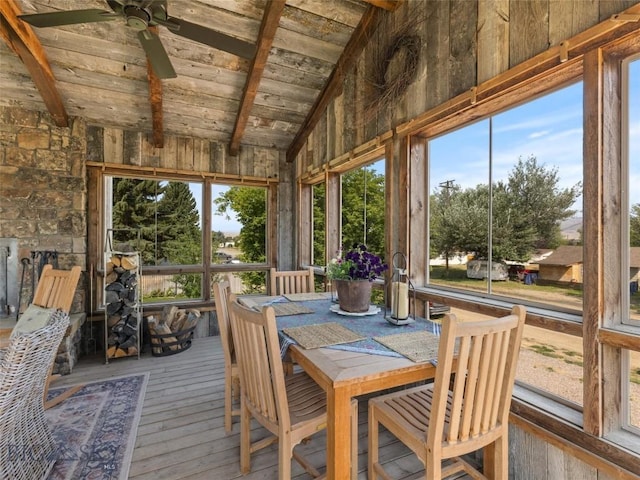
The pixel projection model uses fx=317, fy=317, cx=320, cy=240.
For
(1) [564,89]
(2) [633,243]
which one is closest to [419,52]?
(1) [564,89]

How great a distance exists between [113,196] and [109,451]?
3214 mm

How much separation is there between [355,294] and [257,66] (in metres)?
2.56

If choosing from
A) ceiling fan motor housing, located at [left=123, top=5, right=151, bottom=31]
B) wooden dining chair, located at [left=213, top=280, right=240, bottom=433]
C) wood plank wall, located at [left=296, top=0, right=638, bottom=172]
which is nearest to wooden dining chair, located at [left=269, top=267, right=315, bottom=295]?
wooden dining chair, located at [left=213, top=280, right=240, bottom=433]

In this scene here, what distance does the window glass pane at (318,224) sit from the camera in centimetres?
464

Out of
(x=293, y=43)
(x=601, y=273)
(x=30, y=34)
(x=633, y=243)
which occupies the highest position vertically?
(x=293, y=43)

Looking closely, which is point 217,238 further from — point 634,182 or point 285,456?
point 634,182

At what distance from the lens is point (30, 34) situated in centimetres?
279

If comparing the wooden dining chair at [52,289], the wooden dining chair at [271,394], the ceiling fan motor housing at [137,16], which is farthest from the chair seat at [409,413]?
the ceiling fan motor housing at [137,16]

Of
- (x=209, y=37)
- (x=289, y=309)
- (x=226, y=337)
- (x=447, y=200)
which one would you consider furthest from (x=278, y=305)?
(x=209, y=37)

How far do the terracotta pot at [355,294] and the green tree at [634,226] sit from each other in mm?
1420

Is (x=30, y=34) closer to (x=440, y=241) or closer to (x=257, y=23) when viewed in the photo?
(x=257, y=23)

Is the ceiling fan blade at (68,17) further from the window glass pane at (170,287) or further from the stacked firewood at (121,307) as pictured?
the window glass pane at (170,287)

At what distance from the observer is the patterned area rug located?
1.87m

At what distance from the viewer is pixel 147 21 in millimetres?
2096
